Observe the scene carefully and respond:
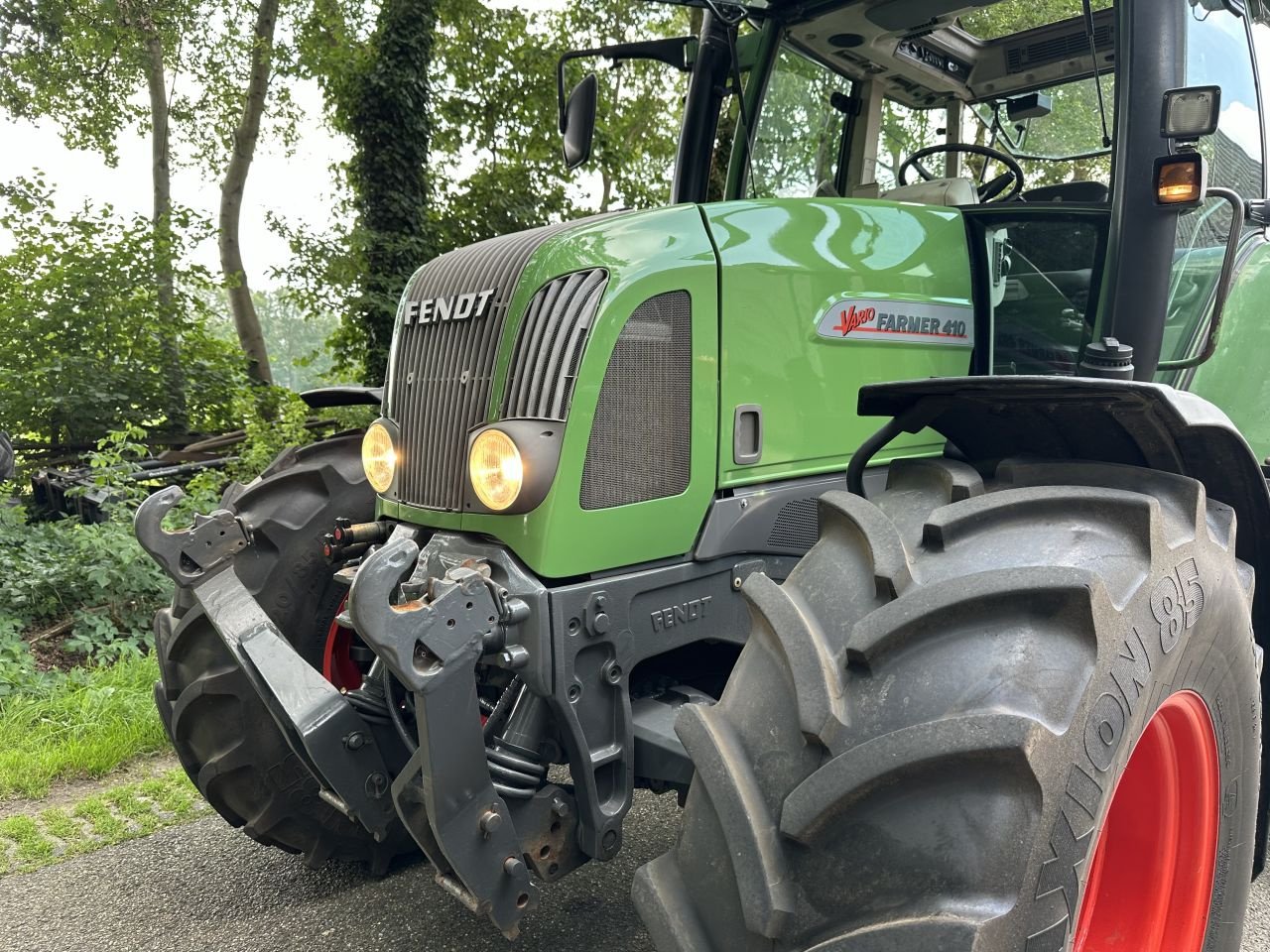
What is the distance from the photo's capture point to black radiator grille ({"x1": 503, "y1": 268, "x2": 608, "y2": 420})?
188 centimetres

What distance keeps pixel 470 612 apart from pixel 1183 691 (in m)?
1.19

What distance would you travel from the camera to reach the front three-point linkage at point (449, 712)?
151 cm

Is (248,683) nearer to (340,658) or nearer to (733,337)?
(340,658)

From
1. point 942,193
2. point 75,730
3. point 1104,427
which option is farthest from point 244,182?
point 1104,427

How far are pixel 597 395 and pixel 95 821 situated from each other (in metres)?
2.55

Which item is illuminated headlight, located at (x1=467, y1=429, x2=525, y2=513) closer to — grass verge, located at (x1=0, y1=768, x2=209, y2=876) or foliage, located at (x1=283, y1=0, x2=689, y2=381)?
grass verge, located at (x1=0, y1=768, x2=209, y2=876)

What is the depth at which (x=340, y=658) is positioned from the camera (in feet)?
9.21

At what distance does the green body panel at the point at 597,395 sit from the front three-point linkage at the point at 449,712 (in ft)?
0.54

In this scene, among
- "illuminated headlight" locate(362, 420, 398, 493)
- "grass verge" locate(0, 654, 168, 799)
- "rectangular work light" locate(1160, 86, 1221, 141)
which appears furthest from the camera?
"grass verge" locate(0, 654, 168, 799)

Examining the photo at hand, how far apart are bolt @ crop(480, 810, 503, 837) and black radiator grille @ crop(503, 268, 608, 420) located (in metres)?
0.73

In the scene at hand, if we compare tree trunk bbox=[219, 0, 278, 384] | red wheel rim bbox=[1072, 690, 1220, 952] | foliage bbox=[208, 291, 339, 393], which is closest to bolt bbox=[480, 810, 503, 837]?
red wheel rim bbox=[1072, 690, 1220, 952]

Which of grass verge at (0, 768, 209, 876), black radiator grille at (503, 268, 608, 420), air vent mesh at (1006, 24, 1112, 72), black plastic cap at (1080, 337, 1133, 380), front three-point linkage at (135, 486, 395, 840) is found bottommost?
grass verge at (0, 768, 209, 876)

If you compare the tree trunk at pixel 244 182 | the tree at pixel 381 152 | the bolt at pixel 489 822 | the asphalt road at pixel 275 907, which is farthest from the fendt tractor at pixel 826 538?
the tree trunk at pixel 244 182

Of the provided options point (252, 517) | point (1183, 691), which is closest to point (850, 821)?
point (1183, 691)
